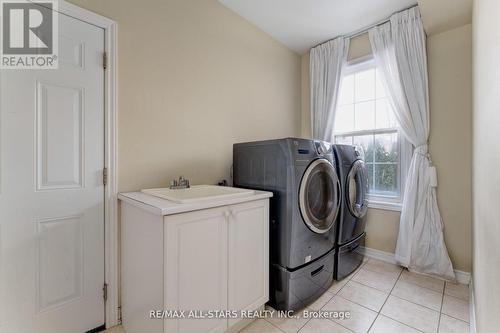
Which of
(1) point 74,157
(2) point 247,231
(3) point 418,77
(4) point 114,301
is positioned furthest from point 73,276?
(3) point 418,77

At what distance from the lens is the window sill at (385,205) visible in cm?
241


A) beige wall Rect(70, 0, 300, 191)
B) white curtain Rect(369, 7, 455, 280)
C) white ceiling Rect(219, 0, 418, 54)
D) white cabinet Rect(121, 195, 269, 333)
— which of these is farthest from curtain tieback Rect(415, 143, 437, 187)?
white cabinet Rect(121, 195, 269, 333)

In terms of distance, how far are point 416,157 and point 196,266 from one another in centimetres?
230

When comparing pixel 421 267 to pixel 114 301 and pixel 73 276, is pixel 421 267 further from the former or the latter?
pixel 73 276

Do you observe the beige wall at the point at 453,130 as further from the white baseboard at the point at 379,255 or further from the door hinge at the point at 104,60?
the door hinge at the point at 104,60

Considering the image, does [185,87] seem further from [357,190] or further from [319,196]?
[357,190]

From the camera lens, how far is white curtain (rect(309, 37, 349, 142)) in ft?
8.95

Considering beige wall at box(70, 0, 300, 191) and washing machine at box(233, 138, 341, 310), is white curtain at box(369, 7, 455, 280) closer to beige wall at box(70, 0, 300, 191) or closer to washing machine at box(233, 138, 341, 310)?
washing machine at box(233, 138, 341, 310)

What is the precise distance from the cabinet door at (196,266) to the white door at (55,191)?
73 centimetres

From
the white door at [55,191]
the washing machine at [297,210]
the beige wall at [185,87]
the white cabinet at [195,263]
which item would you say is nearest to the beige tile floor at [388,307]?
the washing machine at [297,210]

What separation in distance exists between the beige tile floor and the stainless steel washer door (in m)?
0.60

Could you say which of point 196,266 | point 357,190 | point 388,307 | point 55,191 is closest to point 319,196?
point 357,190

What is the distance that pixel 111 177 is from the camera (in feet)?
4.91

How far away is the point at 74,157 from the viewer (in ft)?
4.53
